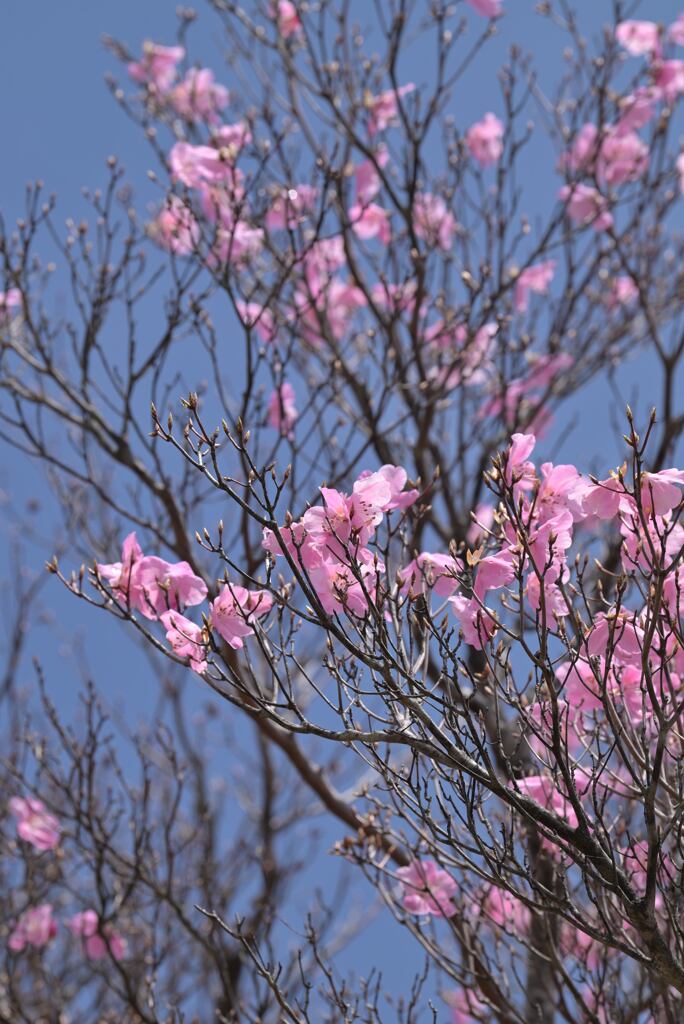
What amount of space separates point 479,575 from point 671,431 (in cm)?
306

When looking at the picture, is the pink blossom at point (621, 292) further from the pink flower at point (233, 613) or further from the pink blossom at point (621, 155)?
the pink flower at point (233, 613)

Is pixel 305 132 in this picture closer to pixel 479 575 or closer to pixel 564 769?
pixel 479 575

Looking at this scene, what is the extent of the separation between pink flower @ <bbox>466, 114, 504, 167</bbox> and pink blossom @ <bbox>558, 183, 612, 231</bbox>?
0.75 metres

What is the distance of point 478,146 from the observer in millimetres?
6160

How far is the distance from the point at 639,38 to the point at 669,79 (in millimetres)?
336

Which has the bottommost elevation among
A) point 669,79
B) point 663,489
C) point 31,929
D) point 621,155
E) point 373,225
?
point 31,929

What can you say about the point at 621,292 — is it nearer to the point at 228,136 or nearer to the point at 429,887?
the point at 228,136

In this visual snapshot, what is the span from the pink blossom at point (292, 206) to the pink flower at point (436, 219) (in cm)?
56

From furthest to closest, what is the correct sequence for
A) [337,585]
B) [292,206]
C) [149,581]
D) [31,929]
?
1. [31,929]
2. [292,206]
3. [149,581]
4. [337,585]

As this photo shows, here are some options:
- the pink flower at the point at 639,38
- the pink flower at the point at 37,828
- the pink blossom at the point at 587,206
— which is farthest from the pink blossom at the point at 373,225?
the pink flower at the point at 37,828

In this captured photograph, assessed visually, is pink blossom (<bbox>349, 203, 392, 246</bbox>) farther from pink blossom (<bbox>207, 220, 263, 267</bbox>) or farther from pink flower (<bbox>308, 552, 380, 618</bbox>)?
pink flower (<bbox>308, 552, 380, 618</bbox>)

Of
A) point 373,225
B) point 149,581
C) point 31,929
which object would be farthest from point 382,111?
point 31,929

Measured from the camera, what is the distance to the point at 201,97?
5559mm

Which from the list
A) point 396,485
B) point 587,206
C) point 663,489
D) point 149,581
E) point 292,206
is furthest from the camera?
point 587,206
